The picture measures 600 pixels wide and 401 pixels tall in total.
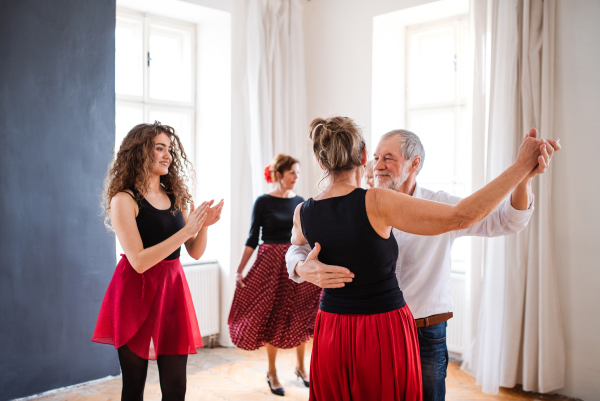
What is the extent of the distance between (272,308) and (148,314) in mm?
1432

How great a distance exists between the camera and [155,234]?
7.14 feet

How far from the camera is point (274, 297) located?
11.3ft

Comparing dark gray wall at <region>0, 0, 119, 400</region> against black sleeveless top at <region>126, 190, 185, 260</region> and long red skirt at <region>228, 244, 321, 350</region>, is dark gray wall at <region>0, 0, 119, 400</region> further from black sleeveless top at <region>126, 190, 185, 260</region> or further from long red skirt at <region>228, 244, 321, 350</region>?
black sleeveless top at <region>126, 190, 185, 260</region>

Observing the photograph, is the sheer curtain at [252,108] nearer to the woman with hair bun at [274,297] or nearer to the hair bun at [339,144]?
the woman with hair bun at [274,297]

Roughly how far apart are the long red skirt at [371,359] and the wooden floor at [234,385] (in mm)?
2002

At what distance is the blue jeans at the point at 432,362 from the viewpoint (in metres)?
1.82

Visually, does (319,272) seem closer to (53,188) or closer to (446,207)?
(446,207)

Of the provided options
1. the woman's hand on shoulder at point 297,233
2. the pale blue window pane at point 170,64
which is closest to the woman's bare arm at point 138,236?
the woman's hand on shoulder at point 297,233

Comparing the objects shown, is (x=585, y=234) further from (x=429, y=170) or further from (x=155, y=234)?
(x=155, y=234)

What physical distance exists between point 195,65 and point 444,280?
3.79 meters

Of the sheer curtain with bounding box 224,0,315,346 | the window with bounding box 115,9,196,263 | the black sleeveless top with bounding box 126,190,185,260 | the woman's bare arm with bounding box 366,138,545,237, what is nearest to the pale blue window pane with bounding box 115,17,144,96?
the window with bounding box 115,9,196,263

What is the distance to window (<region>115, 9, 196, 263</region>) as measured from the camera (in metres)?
4.39

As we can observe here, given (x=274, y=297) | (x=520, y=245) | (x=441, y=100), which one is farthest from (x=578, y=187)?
(x=274, y=297)

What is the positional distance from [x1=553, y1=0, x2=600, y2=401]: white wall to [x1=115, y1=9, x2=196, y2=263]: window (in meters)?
3.27
